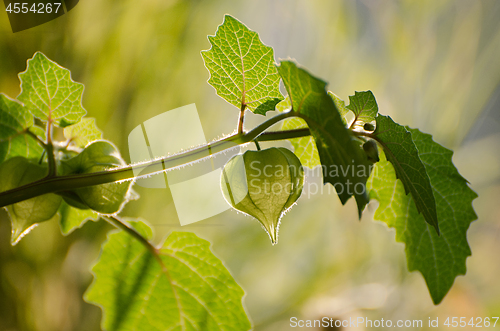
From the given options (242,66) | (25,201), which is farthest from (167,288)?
(242,66)

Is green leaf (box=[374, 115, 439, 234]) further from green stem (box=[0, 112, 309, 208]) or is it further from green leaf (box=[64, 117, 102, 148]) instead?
green leaf (box=[64, 117, 102, 148])

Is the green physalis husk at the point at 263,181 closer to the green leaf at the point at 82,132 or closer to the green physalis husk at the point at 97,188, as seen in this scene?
the green physalis husk at the point at 97,188

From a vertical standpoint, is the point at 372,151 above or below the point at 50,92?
below

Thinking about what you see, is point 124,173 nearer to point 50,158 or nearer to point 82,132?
point 50,158

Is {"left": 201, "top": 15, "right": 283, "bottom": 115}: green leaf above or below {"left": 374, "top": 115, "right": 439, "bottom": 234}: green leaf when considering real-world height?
above

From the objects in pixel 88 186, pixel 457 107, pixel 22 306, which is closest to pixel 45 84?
pixel 88 186

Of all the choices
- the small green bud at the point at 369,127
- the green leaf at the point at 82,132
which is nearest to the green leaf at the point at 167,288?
the green leaf at the point at 82,132

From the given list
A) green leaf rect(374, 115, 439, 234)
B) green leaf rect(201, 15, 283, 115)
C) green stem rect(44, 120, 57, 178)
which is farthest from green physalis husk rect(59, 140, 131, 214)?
green leaf rect(374, 115, 439, 234)
